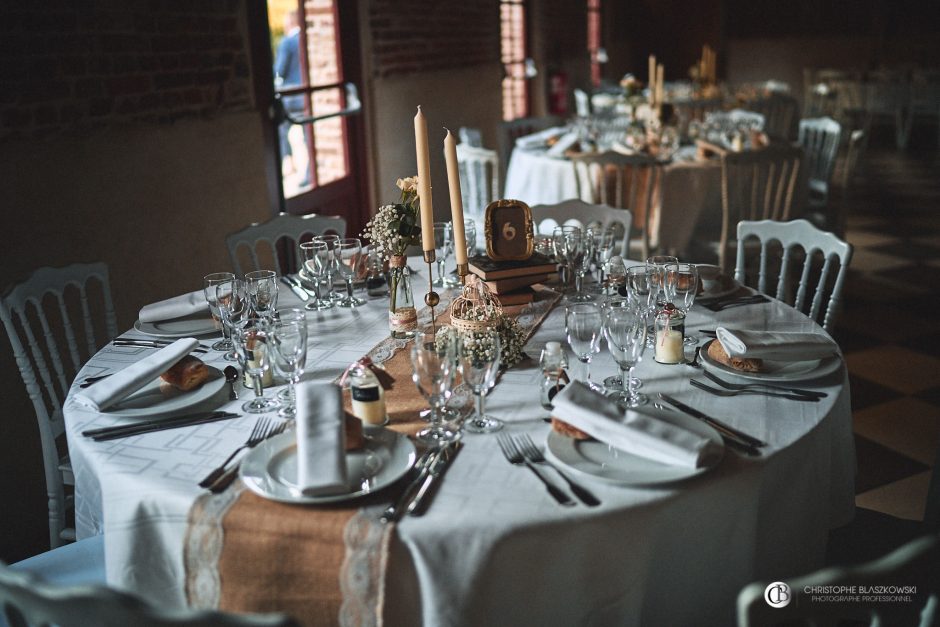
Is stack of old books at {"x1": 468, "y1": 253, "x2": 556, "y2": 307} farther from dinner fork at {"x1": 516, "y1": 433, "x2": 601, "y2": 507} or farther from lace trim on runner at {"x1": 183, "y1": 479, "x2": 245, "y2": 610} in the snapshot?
lace trim on runner at {"x1": 183, "y1": 479, "x2": 245, "y2": 610}

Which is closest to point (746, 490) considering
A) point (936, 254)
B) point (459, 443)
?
point (459, 443)

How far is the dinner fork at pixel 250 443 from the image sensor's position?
4.52 ft

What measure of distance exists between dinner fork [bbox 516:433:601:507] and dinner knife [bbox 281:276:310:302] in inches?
42.3

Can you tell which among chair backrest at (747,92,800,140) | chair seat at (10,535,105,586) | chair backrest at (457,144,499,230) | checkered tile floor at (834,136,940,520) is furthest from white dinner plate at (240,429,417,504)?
chair backrest at (747,92,800,140)

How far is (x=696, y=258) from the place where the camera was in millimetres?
4203

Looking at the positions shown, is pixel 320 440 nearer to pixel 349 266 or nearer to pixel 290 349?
pixel 290 349

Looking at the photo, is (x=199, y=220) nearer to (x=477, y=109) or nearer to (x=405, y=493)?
(x=405, y=493)

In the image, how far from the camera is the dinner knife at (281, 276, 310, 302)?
2391 millimetres

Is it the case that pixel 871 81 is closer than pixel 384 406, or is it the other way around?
pixel 384 406

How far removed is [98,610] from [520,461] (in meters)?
0.71

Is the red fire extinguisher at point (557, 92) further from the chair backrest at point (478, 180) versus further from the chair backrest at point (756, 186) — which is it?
the chair backrest at point (756, 186)

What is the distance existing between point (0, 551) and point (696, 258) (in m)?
3.21

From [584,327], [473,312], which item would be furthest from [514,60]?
[584,327]

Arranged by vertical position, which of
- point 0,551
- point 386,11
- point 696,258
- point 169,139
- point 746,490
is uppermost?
point 386,11
